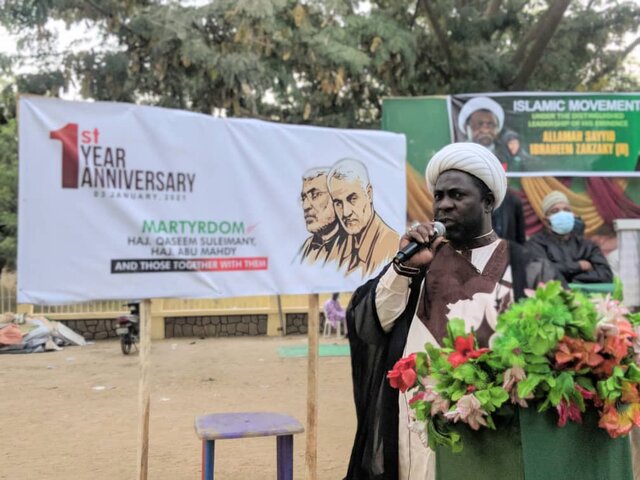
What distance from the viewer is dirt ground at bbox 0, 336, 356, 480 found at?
5176 millimetres

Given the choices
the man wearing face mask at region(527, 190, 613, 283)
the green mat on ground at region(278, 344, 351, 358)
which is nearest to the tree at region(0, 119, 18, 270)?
the green mat on ground at region(278, 344, 351, 358)

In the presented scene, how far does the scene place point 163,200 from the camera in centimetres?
335

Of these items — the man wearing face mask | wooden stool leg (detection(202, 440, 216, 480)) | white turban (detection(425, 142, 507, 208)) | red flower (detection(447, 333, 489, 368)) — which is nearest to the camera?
red flower (detection(447, 333, 489, 368))

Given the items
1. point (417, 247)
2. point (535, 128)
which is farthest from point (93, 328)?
point (417, 247)

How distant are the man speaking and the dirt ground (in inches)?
106

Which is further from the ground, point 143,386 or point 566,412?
point 566,412

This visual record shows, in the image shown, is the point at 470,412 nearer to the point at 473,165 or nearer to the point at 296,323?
the point at 473,165

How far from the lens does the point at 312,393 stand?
358 cm

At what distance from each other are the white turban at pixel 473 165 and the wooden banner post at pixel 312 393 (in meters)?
1.47

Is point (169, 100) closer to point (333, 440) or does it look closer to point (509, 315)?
point (333, 440)

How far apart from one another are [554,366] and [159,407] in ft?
20.9

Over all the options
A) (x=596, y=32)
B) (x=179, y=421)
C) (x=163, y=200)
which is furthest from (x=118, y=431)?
(x=596, y=32)

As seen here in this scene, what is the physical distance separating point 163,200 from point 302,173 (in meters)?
0.73

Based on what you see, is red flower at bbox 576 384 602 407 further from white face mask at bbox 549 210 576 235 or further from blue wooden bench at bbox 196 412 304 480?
white face mask at bbox 549 210 576 235
